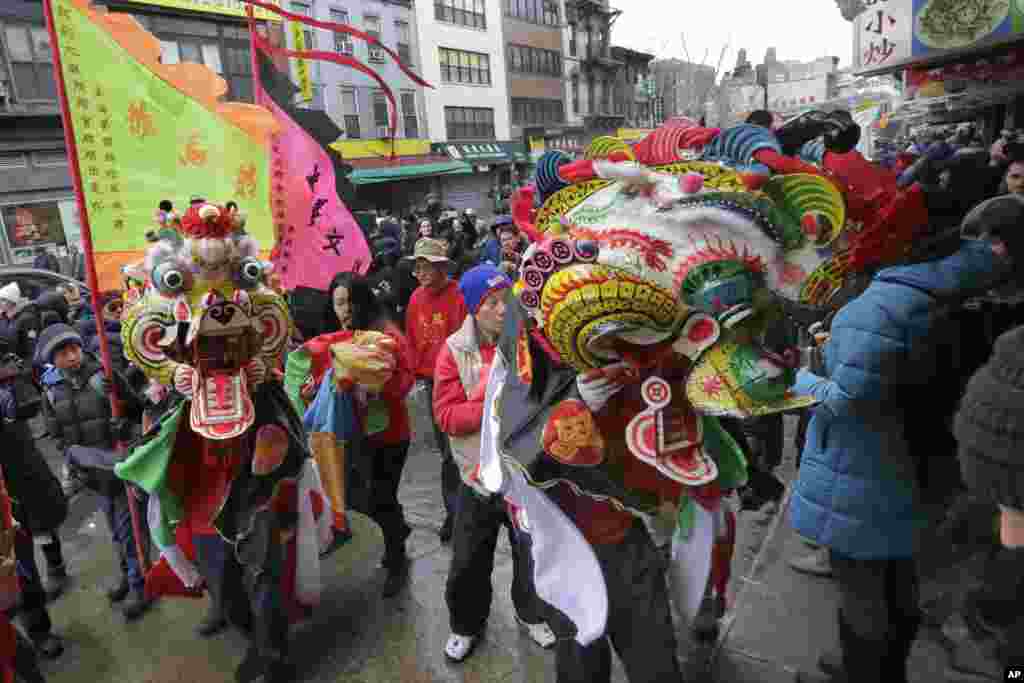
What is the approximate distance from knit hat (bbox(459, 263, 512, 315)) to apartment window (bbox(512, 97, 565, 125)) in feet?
99.2

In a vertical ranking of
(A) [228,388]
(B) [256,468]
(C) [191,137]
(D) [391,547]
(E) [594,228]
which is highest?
(C) [191,137]

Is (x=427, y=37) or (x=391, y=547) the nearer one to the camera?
(x=391, y=547)

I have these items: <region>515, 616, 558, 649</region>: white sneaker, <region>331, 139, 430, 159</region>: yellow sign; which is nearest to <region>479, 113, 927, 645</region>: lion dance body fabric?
<region>515, 616, 558, 649</region>: white sneaker

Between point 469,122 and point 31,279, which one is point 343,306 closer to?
point 31,279

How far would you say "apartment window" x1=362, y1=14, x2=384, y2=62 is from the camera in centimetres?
2488

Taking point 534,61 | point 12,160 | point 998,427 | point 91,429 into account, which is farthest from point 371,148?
point 998,427

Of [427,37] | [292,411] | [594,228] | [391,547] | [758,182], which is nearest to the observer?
[758,182]

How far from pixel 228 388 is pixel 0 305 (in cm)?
546

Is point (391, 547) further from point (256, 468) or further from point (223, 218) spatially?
point (223, 218)

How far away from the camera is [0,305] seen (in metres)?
6.58

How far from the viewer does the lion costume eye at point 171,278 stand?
8.53 feet

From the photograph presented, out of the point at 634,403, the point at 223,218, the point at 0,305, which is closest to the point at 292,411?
the point at 223,218

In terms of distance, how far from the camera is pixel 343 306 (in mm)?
3449

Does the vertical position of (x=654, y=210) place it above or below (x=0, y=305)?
above
